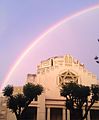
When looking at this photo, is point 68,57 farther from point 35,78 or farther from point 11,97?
point 11,97

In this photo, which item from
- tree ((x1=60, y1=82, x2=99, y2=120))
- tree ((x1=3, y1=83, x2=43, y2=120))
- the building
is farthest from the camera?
the building

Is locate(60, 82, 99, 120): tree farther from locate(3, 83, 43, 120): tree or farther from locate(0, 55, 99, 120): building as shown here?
locate(0, 55, 99, 120): building

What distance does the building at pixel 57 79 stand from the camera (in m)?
55.2

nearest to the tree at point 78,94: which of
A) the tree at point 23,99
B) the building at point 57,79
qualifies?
the tree at point 23,99

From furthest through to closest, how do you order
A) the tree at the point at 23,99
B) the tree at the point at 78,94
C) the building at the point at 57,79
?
the building at the point at 57,79, the tree at the point at 78,94, the tree at the point at 23,99

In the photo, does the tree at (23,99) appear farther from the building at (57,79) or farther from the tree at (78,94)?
the building at (57,79)

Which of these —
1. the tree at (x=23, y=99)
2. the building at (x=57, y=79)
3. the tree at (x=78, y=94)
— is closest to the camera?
the tree at (x=23, y=99)

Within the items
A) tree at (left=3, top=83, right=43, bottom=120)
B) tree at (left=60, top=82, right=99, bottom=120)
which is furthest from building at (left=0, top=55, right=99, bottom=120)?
tree at (left=3, top=83, right=43, bottom=120)

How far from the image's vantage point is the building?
55188 millimetres

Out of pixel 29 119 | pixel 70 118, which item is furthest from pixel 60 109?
pixel 29 119

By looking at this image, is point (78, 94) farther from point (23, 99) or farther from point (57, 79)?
point (57, 79)

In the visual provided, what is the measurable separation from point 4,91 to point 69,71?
2189 cm

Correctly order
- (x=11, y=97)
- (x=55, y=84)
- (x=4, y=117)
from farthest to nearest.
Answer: (x=55, y=84) < (x=4, y=117) < (x=11, y=97)

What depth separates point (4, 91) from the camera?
40.5 metres
